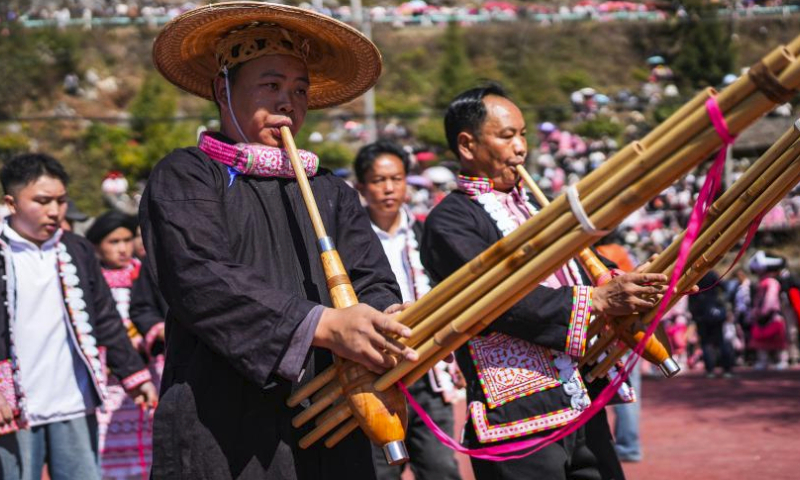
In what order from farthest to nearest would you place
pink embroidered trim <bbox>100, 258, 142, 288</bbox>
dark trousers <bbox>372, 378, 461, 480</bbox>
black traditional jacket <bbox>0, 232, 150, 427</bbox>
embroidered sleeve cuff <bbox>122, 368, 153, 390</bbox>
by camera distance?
pink embroidered trim <bbox>100, 258, 142, 288</bbox>
dark trousers <bbox>372, 378, 461, 480</bbox>
embroidered sleeve cuff <bbox>122, 368, 153, 390</bbox>
black traditional jacket <bbox>0, 232, 150, 427</bbox>

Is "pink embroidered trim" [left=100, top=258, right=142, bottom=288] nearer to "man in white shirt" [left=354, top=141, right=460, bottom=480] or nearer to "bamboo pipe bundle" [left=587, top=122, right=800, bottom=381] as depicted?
"man in white shirt" [left=354, top=141, right=460, bottom=480]

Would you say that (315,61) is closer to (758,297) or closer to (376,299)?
(376,299)

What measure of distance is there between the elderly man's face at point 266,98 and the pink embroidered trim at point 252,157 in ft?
0.16

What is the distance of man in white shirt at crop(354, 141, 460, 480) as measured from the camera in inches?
206

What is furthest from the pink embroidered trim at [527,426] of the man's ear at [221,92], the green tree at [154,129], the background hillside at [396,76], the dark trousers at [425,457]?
the green tree at [154,129]

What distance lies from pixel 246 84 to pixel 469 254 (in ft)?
3.58

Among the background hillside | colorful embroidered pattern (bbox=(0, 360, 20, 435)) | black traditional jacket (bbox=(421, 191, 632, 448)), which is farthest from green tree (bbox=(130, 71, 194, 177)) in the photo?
black traditional jacket (bbox=(421, 191, 632, 448))

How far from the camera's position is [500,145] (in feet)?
12.7

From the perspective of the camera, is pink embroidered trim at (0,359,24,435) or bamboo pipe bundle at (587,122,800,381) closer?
bamboo pipe bundle at (587,122,800,381)

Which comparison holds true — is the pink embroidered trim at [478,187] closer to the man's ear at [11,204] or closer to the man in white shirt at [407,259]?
the man in white shirt at [407,259]

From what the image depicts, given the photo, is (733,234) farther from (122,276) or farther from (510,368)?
(122,276)

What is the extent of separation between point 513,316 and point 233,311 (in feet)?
3.99

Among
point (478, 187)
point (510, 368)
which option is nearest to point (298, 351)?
point (510, 368)

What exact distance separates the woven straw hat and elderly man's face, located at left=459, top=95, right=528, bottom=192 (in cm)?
59
